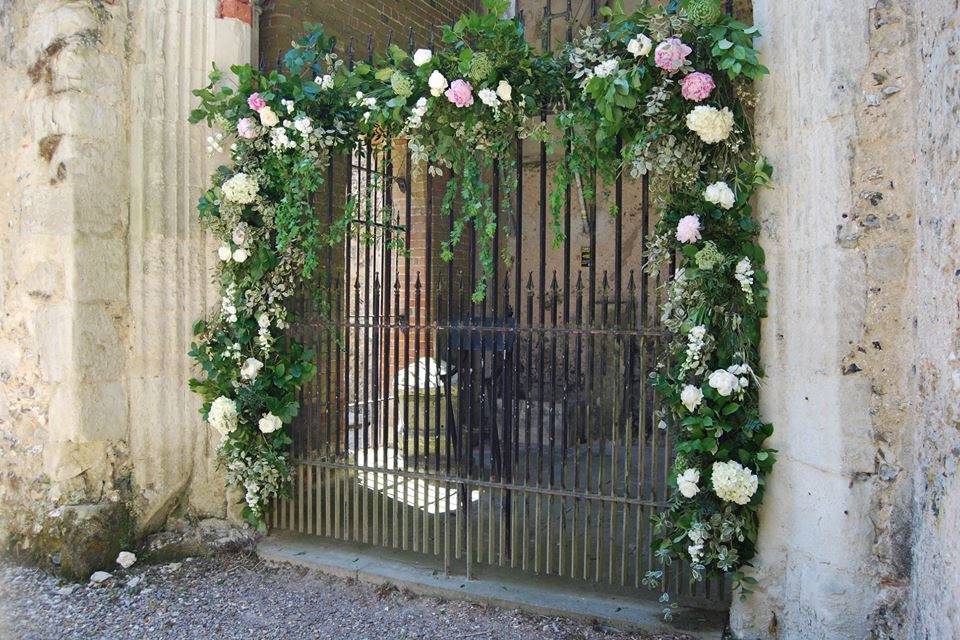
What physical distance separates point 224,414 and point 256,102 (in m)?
1.88

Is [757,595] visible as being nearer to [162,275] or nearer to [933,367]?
[933,367]

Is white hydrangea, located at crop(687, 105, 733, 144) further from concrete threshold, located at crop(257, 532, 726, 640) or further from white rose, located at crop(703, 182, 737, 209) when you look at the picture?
concrete threshold, located at crop(257, 532, 726, 640)

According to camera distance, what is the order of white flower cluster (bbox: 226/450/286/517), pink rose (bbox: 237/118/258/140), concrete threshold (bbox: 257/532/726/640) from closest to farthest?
concrete threshold (bbox: 257/532/726/640) < pink rose (bbox: 237/118/258/140) < white flower cluster (bbox: 226/450/286/517)

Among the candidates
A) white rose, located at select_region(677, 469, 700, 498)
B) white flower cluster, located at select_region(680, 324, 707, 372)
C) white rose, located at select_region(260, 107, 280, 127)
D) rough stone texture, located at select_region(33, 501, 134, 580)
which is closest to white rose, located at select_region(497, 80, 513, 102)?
white rose, located at select_region(260, 107, 280, 127)

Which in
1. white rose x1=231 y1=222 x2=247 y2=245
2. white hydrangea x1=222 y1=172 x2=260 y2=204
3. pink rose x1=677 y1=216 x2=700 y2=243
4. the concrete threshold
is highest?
white hydrangea x1=222 y1=172 x2=260 y2=204

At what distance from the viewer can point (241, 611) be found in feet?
13.4

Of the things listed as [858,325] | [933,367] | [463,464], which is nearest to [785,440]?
[858,325]

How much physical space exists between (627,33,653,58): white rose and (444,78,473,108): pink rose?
882 millimetres

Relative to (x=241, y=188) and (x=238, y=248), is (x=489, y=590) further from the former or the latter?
(x=241, y=188)

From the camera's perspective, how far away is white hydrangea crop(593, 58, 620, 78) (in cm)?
346

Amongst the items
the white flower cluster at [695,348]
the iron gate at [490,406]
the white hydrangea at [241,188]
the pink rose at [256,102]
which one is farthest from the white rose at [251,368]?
the white flower cluster at [695,348]

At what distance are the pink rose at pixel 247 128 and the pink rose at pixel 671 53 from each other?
8.01 feet

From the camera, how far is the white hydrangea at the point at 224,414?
4512mm

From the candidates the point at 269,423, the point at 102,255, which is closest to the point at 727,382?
the point at 269,423
